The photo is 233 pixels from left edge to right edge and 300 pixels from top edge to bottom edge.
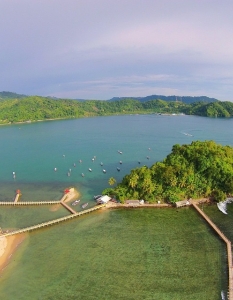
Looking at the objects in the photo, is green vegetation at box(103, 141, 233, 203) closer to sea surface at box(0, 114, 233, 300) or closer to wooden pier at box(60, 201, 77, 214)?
sea surface at box(0, 114, 233, 300)

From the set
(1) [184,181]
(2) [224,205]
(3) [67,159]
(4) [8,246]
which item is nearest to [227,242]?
(2) [224,205]

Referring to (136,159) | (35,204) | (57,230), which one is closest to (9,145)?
(136,159)

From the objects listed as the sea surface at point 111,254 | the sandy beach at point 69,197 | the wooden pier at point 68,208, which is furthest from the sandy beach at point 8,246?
the sandy beach at point 69,197

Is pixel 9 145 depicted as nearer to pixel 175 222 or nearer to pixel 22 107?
pixel 175 222

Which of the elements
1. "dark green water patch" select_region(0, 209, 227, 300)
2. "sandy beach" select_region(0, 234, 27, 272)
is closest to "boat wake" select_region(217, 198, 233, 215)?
"dark green water patch" select_region(0, 209, 227, 300)

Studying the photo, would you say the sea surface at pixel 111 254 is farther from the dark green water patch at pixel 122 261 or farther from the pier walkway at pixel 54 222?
the pier walkway at pixel 54 222

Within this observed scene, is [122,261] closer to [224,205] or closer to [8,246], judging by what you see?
[8,246]
